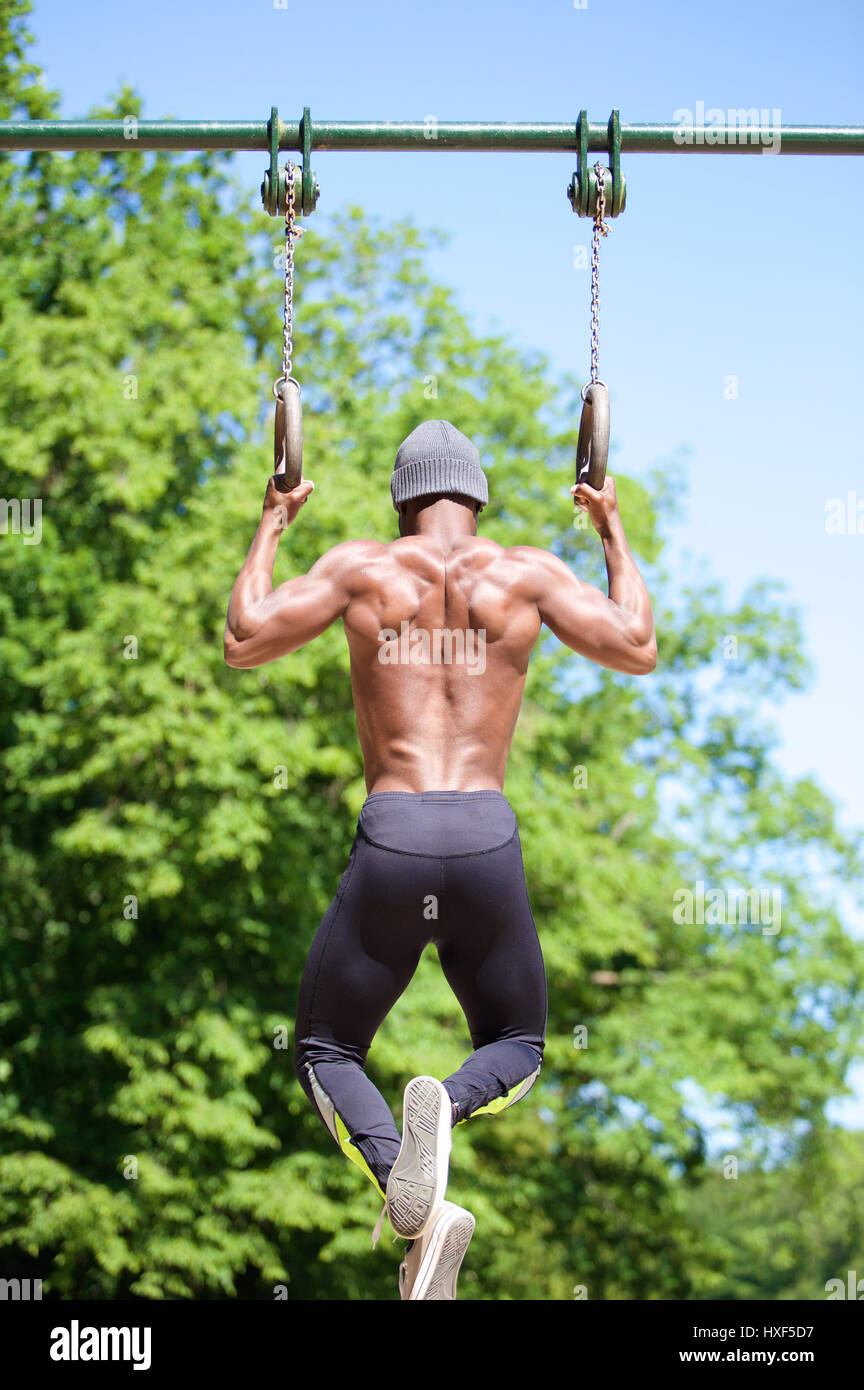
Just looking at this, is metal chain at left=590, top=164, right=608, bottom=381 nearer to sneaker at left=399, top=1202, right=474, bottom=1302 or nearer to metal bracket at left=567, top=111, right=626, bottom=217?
metal bracket at left=567, top=111, right=626, bottom=217

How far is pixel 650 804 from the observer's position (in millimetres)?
18047

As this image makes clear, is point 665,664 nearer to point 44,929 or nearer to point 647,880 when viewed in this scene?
point 647,880

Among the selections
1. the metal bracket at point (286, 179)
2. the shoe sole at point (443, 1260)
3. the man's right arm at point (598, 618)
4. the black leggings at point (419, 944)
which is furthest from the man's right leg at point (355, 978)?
the metal bracket at point (286, 179)

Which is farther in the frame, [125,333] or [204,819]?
[125,333]

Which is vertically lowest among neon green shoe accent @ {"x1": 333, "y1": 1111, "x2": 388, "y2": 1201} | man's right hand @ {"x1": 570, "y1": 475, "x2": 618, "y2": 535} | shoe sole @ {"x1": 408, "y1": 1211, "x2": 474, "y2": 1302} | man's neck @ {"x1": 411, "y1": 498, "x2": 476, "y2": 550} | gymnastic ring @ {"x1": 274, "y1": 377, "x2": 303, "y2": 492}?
shoe sole @ {"x1": 408, "y1": 1211, "x2": 474, "y2": 1302}

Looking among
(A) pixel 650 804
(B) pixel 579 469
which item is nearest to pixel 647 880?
(A) pixel 650 804

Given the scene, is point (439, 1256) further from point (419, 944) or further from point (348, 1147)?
point (419, 944)

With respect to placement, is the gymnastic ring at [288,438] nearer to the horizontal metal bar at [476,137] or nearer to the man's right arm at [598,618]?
the man's right arm at [598,618]

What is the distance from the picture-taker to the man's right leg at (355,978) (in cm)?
360

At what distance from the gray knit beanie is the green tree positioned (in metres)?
9.23

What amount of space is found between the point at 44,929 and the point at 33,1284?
12.2 ft

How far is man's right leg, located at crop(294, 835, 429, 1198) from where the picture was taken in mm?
3600

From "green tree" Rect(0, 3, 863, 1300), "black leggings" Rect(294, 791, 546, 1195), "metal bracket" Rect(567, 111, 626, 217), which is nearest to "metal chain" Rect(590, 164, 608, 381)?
"metal bracket" Rect(567, 111, 626, 217)

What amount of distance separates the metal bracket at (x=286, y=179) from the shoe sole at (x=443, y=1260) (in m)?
3.08
